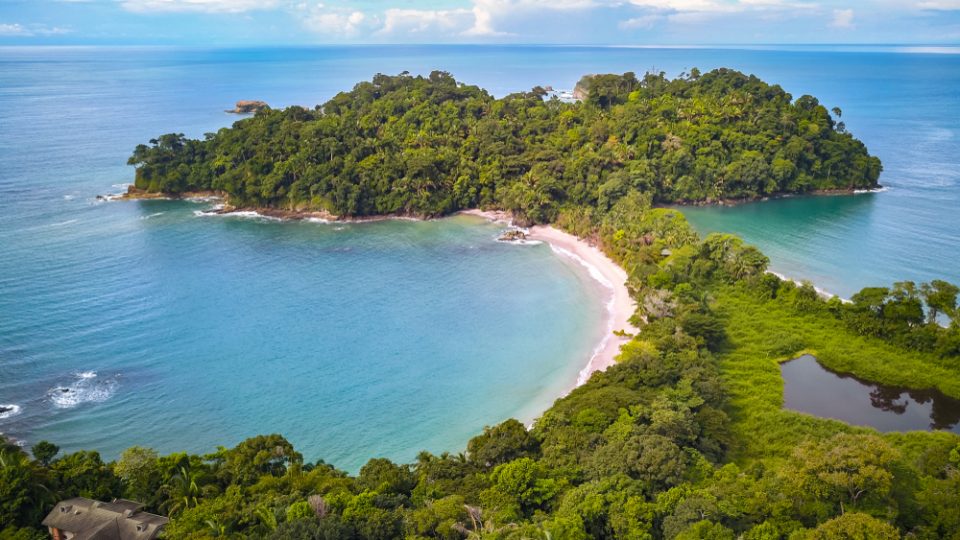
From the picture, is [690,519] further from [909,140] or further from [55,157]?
[909,140]

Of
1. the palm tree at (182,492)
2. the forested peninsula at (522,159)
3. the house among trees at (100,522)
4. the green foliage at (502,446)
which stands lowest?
the green foliage at (502,446)

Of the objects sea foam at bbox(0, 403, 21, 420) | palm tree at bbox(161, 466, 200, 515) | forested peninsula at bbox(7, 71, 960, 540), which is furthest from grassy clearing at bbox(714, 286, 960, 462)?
sea foam at bbox(0, 403, 21, 420)

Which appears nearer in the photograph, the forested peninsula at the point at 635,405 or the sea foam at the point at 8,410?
the forested peninsula at the point at 635,405

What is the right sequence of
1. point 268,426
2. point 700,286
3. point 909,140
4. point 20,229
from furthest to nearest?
point 909,140
point 20,229
point 700,286
point 268,426

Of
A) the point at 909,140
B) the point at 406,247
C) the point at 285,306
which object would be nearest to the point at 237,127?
the point at 406,247

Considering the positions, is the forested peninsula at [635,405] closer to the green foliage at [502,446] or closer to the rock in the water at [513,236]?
the green foliage at [502,446]

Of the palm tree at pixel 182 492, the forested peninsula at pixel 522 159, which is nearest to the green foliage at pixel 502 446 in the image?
the palm tree at pixel 182 492

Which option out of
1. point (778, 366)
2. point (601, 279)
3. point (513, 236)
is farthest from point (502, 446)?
point (513, 236)
